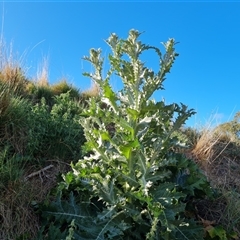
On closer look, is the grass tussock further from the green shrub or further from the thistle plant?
the thistle plant

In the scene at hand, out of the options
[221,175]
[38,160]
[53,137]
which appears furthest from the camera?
[221,175]

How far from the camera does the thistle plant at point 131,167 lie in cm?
242

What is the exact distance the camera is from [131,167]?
2.52 metres

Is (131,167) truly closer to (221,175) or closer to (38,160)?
(38,160)

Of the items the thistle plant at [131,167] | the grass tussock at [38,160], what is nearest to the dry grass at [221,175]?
the grass tussock at [38,160]

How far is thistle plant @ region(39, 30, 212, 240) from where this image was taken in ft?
7.95

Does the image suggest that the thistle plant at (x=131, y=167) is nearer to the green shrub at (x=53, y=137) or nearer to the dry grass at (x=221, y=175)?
the dry grass at (x=221, y=175)

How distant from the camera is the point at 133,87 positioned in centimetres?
260

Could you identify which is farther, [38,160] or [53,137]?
[53,137]

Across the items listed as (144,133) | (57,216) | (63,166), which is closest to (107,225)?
(57,216)

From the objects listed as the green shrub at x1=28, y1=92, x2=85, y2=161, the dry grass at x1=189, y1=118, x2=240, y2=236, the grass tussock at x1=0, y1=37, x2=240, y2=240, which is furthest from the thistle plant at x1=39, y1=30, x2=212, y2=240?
the green shrub at x1=28, y1=92, x2=85, y2=161

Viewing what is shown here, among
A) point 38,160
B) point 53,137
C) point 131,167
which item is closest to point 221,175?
point 53,137

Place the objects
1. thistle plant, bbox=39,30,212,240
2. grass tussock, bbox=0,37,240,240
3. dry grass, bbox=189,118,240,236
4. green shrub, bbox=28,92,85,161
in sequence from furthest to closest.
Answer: green shrub, bbox=28,92,85,161, dry grass, bbox=189,118,240,236, grass tussock, bbox=0,37,240,240, thistle plant, bbox=39,30,212,240

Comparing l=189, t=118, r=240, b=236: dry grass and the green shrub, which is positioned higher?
l=189, t=118, r=240, b=236: dry grass
